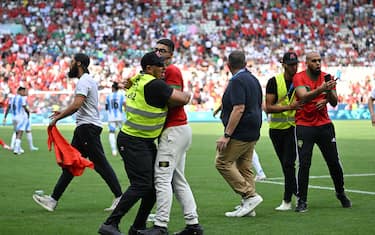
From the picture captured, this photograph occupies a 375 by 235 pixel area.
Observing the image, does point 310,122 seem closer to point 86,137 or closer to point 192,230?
point 192,230

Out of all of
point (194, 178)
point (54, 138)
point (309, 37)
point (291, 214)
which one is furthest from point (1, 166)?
point (309, 37)

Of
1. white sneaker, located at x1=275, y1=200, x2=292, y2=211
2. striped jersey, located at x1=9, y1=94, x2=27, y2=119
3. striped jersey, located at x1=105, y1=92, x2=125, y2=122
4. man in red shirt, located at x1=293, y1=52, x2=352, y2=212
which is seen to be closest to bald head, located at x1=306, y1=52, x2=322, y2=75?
man in red shirt, located at x1=293, y1=52, x2=352, y2=212

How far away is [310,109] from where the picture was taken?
37.4 ft

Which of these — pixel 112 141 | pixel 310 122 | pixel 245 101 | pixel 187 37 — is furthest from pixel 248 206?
pixel 187 37

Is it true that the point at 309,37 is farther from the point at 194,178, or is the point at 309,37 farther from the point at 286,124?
the point at 286,124

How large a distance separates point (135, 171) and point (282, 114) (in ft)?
11.8

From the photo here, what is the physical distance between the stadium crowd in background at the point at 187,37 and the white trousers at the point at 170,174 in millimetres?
34668

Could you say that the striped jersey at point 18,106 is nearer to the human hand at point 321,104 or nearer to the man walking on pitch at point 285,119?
the man walking on pitch at point 285,119

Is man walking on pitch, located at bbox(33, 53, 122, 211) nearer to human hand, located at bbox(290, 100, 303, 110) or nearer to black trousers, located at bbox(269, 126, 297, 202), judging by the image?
black trousers, located at bbox(269, 126, 297, 202)

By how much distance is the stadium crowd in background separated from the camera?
1832 inches

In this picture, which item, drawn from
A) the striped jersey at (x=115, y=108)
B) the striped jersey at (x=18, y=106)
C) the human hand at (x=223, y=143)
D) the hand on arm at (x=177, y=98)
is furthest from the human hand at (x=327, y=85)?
the striped jersey at (x=18, y=106)

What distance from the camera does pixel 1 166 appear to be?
20.0 m

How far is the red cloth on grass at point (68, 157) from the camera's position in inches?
441

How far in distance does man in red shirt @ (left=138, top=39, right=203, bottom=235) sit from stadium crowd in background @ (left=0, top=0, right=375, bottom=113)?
34.6m
